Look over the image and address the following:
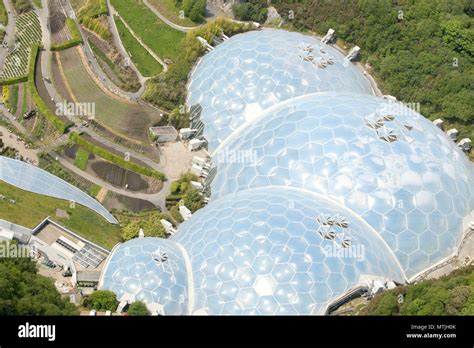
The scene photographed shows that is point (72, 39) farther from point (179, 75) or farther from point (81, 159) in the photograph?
point (81, 159)

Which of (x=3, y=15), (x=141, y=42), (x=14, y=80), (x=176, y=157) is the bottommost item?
(x=176, y=157)

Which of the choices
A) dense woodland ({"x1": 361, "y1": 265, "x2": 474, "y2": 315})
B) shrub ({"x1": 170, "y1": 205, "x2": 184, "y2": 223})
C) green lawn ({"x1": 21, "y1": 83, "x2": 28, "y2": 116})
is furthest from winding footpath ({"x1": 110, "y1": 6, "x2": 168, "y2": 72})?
dense woodland ({"x1": 361, "y1": 265, "x2": 474, "y2": 315})

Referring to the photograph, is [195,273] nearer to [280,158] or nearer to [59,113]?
[280,158]

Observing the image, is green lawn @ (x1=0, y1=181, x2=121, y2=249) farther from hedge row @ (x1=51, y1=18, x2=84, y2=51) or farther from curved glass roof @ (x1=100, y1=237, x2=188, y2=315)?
hedge row @ (x1=51, y1=18, x2=84, y2=51)

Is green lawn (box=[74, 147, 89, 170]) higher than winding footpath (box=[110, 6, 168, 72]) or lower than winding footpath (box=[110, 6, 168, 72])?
lower

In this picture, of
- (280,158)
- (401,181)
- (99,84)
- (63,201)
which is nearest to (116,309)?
(63,201)

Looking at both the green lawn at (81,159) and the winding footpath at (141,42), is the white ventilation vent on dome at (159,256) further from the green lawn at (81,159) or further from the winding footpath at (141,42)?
the winding footpath at (141,42)

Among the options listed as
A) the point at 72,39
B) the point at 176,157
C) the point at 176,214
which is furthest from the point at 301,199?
the point at 72,39

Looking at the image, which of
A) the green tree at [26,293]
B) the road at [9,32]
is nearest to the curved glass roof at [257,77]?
the green tree at [26,293]
